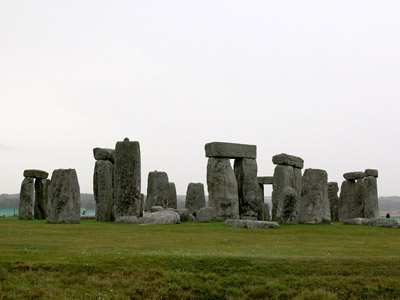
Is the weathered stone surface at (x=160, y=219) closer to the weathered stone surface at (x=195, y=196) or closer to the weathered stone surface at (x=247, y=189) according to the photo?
the weathered stone surface at (x=247, y=189)

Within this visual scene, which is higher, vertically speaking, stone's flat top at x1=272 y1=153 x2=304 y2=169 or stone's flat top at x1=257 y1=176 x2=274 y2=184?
stone's flat top at x1=272 y1=153 x2=304 y2=169

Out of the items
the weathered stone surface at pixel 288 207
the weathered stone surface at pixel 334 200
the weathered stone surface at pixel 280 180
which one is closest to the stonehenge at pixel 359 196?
the weathered stone surface at pixel 334 200

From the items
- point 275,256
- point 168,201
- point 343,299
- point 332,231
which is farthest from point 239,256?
point 168,201

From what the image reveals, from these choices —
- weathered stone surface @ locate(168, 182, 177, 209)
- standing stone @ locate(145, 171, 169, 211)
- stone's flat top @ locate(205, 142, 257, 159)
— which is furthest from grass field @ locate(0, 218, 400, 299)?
weathered stone surface @ locate(168, 182, 177, 209)

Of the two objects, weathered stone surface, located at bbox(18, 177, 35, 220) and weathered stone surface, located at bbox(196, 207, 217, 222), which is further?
weathered stone surface, located at bbox(18, 177, 35, 220)

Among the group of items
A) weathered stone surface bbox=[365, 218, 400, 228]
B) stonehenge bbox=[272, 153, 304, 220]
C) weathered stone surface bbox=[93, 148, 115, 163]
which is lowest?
weathered stone surface bbox=[365, 218, 400, 228]

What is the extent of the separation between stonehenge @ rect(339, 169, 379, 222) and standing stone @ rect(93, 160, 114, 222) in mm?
14015

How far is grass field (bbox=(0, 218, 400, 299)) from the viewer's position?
8336 millimetres

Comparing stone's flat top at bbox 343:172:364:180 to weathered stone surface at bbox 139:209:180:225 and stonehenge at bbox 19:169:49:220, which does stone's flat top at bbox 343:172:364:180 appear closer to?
weathered stone surface at bbox 139:209:180:225

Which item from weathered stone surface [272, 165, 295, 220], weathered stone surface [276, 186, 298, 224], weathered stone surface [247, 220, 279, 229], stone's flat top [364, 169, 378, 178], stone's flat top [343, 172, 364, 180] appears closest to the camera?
weathered stone surface [247, 220, 279, 229]

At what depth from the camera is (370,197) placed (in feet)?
86.3

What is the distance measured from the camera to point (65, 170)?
61.2ft

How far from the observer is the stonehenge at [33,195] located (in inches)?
907

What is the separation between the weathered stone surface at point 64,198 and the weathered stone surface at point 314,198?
9.60 m
